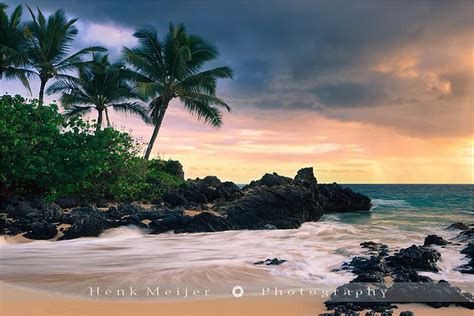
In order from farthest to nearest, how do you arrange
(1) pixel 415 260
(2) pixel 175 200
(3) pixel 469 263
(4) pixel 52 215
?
(2) pixel 175 200 < (4) pixel 52 215 < (3) pixel 469 263 < (1) pixel 415 260

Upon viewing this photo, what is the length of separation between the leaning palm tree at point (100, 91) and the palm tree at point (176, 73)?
1700 mm

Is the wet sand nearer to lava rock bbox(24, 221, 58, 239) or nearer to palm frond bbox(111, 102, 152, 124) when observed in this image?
lava rock bbox(24, 221, 58, 239)

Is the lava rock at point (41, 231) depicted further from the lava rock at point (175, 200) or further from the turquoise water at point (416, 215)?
the turquoise water at point (416, 215)

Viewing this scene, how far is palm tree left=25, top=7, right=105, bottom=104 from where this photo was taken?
22719 millimetres

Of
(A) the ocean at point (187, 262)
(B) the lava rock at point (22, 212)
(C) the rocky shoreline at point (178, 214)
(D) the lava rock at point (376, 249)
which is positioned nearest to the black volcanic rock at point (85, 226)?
(C) the rocky shoreline at point (178, 214)

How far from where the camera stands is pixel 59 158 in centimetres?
1566

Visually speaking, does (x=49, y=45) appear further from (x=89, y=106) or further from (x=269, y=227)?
(x=269, y=227)

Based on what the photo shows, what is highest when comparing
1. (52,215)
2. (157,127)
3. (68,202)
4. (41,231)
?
(157,127)

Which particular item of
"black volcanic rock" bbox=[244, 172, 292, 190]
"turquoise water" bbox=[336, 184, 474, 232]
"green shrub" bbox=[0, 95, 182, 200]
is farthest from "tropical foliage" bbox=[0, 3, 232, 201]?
"turquoise water" bbox=[336, 184, 474, 232]

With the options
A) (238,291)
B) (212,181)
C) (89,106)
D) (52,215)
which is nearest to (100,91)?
(89,106)

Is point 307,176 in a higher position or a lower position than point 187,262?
higher

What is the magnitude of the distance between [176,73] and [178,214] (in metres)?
13.7

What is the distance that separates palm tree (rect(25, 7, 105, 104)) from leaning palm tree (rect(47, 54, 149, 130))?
1563mm

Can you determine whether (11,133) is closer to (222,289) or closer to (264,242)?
(264,242)
